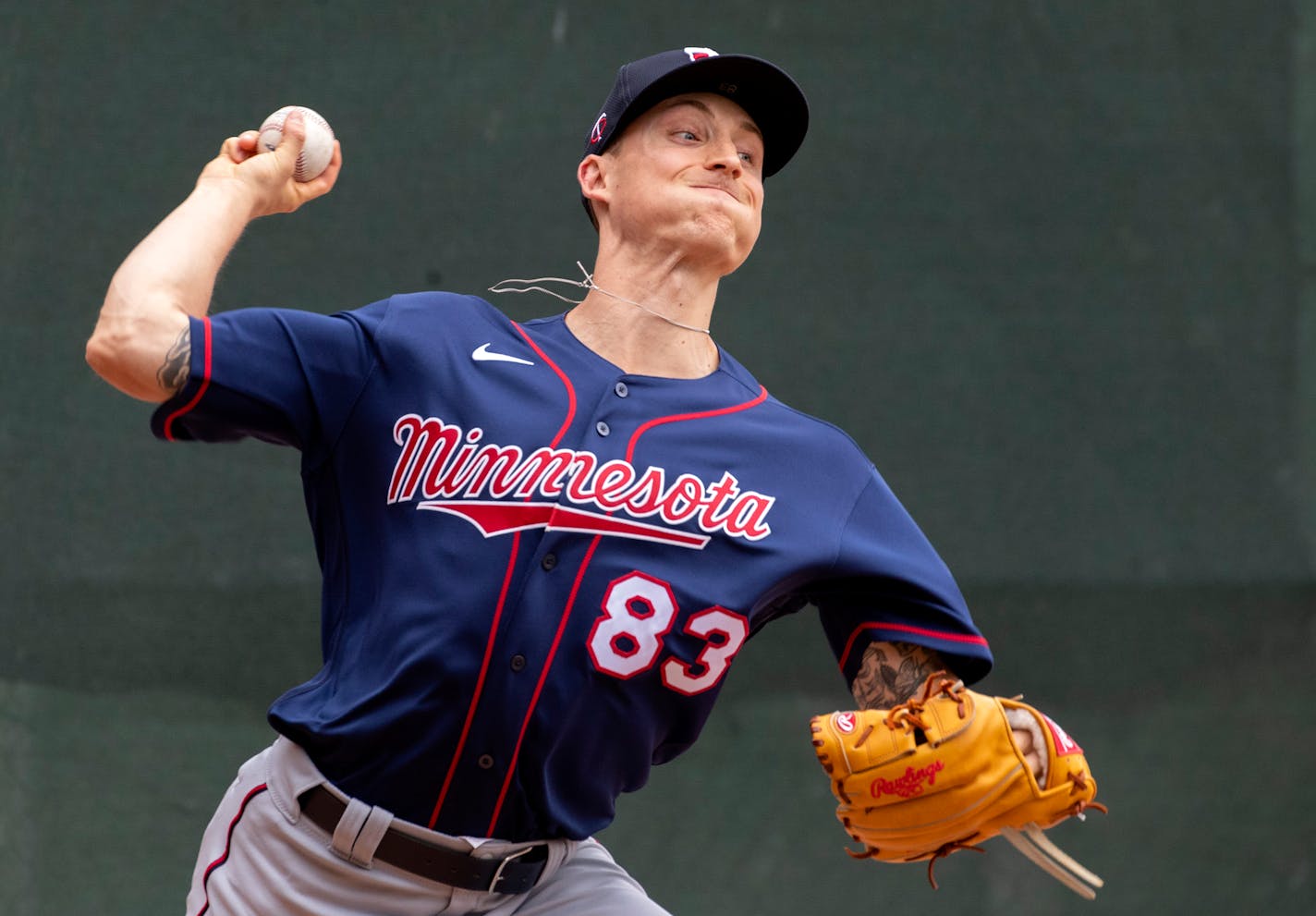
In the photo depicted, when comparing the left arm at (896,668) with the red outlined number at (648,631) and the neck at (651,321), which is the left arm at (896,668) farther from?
the neck at (651,321)

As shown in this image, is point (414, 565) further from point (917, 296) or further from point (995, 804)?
point (917, 296)

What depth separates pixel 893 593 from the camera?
7.50ft

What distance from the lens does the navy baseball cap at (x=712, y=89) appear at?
249 cm

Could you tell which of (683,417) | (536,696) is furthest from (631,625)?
(683,417)

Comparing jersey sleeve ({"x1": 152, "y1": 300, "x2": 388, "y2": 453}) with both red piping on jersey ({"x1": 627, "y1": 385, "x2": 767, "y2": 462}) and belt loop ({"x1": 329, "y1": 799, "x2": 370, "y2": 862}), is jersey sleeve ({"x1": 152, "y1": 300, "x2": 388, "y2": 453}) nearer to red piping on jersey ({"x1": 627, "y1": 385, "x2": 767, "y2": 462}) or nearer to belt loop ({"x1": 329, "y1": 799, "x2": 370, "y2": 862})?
red piping on jersey ({"x1": 627, "y1": 385, "x2": 767, "y2": 462})

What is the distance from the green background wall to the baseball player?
5.47ft

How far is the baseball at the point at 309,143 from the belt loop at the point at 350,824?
87 cm

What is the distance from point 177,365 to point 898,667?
108cm

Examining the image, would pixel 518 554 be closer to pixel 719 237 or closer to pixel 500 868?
pixel 500 868

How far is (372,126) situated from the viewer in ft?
13.4

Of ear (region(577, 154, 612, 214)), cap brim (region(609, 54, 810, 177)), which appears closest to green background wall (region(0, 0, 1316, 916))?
ear (region(577, 154, 612, 214))

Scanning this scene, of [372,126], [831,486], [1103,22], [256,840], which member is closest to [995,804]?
[831,486]

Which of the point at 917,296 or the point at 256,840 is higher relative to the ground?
the point at 917,296

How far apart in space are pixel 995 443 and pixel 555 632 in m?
2.41
